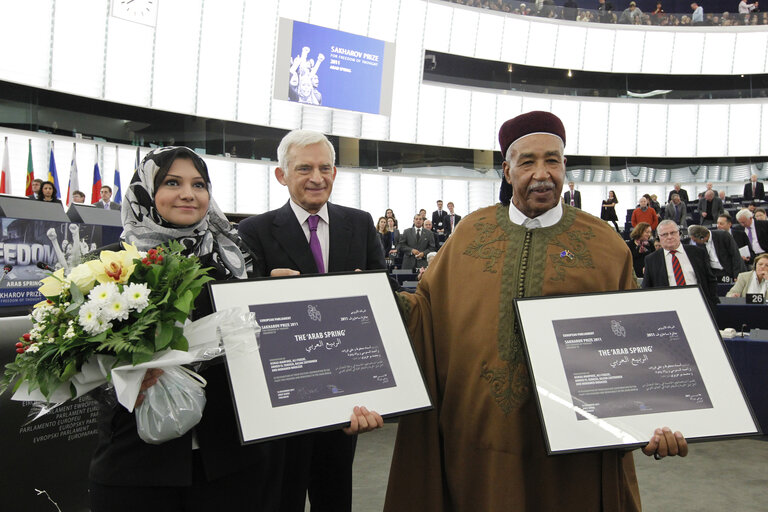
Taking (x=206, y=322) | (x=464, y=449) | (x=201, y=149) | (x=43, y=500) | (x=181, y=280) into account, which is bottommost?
(x=43, y=500)

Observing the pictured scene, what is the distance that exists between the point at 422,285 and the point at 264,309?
83 centimetres

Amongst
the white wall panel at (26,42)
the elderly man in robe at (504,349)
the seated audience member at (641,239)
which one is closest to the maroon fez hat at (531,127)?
the elderly man in robe at (504,349)

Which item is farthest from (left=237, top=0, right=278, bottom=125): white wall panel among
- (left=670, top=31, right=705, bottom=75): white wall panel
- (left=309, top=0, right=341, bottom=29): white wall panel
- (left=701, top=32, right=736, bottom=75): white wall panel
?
(left=701, top=32, right=736, bottom=75): white wall panel

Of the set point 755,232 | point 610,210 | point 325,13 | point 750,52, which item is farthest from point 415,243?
point 750,52

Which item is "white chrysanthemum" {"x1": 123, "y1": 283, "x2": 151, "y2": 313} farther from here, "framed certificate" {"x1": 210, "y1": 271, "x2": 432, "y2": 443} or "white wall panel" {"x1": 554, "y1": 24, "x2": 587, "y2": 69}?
"white wall panel" {"x1": 554, "y1": 24, "x2": 587, "y2": 69}

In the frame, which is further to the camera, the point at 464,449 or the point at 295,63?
the point at 295,63

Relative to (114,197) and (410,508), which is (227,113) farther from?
(410,508)

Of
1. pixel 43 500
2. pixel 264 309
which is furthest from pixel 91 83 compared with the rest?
pixel 264 309

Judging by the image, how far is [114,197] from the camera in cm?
1482

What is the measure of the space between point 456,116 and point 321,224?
20.3 metres

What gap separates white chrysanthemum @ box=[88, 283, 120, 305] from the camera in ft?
4.93

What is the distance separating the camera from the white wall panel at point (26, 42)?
13.8 m

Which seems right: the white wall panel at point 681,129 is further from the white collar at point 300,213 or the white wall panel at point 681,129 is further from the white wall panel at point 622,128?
the white collar at point 300,213

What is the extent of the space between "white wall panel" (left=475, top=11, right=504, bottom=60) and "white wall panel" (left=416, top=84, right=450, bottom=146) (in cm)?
218
